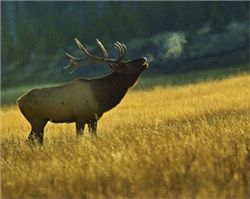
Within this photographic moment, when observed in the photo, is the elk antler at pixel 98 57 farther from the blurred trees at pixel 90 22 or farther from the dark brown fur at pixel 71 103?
the blurred trees at pixel 90 22

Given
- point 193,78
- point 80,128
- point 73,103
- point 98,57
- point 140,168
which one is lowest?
point 140,168

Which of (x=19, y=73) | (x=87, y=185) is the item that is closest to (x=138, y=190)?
(x=87, y=185)

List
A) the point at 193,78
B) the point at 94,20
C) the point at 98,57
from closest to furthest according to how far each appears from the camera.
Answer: the point at 98,57, the point at 193,78, the point at 94,20

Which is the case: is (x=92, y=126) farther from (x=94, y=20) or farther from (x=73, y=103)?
(x=94, y=20)

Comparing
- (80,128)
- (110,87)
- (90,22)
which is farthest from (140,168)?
(90,22)

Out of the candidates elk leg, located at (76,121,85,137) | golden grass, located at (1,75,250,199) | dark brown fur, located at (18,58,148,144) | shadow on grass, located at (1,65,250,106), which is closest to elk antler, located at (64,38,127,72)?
dark brown fur, located at (18,58,148,144)

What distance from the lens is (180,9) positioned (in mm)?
58062

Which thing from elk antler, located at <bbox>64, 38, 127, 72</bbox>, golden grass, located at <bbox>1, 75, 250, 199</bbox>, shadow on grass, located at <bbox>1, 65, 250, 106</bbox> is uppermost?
shadow on grass, located at <bbox>1, 65, 250, 106</bbox>

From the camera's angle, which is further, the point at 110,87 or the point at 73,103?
the point at 110,87

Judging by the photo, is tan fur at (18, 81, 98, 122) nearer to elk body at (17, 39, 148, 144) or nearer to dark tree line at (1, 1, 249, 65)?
elk body at (17, 39, 148, 144)

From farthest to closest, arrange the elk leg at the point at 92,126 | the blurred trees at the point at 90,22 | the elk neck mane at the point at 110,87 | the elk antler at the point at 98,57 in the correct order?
the blurred trees at the point at 90,22 < the elk antler at the point at 98,57 < the elk neck mane at the point at 110,87 < the elk leg at the point at 92,126

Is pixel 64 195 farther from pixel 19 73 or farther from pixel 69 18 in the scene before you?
pixel 69 18

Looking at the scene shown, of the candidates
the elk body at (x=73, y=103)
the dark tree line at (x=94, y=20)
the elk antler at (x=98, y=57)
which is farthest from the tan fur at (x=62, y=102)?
the dark tree line at (x=94, y=20)

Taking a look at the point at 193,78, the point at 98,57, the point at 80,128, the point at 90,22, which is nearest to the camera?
the point at 80,128
